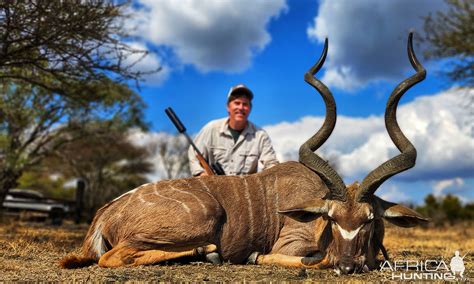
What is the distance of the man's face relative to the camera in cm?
723

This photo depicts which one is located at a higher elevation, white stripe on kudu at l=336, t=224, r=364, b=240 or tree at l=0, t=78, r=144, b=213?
tree at l=0, t=78, r=144, b=213

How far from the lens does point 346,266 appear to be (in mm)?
4176

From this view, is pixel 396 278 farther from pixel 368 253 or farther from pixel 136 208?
pixel 136 208

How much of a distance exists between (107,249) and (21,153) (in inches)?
494

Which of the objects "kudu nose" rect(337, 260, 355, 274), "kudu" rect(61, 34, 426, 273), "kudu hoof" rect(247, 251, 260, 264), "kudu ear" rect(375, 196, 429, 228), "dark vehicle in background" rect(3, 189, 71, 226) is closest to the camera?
"kudu nose" rect(337, 260, 355, 274)

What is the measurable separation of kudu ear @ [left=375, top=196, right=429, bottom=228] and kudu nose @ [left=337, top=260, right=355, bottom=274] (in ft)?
2.01

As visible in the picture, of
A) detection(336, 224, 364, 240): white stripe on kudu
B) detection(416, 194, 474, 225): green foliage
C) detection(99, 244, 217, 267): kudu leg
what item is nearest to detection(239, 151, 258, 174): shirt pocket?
detection(99, 244, 217, 267): kudu leg

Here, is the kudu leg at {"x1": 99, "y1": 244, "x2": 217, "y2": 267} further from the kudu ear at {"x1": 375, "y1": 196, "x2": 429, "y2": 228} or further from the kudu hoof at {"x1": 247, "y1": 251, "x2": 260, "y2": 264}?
the kudu ear at {"x1": 375, "y1": 196, "x2": 429, "y2": 228}

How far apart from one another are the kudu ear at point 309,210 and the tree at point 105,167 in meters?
17.5

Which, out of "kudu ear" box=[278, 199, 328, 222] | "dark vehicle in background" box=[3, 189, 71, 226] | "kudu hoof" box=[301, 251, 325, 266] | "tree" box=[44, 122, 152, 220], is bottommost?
"kudu hoof" box=[301, 251, 325, 266]

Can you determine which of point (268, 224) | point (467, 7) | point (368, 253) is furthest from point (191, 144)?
point (467, 7)

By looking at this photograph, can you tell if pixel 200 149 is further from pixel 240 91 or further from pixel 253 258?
pixel 253 258

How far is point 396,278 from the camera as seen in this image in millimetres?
4125

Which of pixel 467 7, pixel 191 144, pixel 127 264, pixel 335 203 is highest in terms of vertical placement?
pixel 467 7
